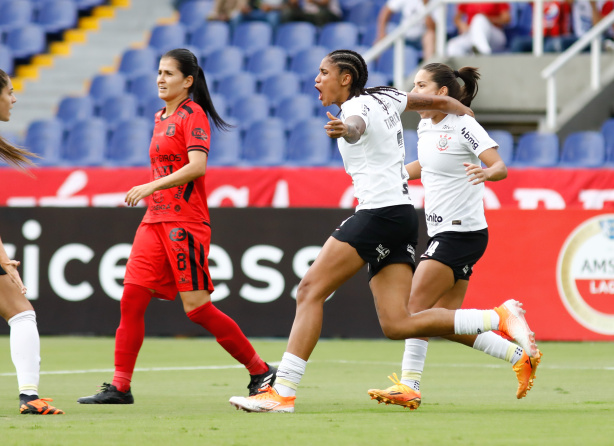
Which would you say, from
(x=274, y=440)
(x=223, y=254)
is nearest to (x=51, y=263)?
(x=223, y=254)

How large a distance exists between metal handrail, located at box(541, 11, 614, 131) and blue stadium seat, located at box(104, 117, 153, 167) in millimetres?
5507

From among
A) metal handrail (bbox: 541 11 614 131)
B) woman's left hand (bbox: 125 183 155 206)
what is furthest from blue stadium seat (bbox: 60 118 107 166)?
woman's left hand (bbox: 125 183 155 206)

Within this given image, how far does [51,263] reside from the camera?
11359 millimetres

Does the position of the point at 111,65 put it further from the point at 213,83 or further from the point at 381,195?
the point at 381,195

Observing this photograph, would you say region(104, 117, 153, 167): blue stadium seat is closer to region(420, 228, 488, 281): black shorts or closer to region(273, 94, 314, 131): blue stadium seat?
region(273, 94, 314, 131): blue stadium seat

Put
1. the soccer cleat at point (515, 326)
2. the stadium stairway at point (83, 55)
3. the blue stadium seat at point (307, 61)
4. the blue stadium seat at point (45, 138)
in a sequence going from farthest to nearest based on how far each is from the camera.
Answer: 1. the stadium stairway at point (83, 55)
2. the blue stadium seat at point (307, 61)
3. the blue stadium seat at point (45, 138)
4. the soccer cleat at point (515, 326)

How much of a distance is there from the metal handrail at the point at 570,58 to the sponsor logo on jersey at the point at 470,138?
846 centimetres

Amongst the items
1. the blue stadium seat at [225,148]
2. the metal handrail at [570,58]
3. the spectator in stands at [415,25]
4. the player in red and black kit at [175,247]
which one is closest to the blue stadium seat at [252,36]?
the spectator in stands at [415,25]

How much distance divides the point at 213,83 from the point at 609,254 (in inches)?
309

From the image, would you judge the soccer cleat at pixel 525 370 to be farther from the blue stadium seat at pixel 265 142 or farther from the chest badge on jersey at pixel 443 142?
the blue stadium seat at pixel 265 142

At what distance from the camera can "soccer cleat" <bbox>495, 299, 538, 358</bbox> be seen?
20.4 feet

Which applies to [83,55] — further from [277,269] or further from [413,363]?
[413,363]

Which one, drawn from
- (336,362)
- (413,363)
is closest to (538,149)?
(336,362)

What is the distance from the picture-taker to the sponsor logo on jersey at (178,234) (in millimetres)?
6536
